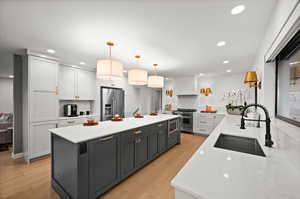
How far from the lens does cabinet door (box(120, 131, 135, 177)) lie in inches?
74.4

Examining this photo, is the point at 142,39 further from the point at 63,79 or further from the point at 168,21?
the point at 63,79

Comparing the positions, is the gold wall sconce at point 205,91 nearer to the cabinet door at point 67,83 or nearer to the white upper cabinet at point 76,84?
the white upper cabinet at point 76,84

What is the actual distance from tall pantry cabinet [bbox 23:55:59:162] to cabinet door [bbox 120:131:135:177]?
2.25 meters

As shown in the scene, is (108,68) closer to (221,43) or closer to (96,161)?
(96,161)

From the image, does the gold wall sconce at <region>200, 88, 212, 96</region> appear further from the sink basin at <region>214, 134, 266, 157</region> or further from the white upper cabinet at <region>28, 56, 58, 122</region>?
the white upper cabinet at <region>28, 56, 58, 122</region>

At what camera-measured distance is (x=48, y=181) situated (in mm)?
2016

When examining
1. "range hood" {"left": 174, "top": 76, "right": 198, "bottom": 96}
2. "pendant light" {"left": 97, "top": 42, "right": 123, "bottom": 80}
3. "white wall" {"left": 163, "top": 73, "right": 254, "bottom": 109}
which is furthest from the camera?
"range hood" {"left": 174, "top": 76, "right": 198, "bottom": 96}

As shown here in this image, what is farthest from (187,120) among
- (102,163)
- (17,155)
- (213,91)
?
(17,155)

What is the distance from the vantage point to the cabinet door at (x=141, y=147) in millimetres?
2158

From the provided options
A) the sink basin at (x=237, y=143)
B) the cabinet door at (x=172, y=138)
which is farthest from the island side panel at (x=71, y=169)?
the cabinet door at (x=172, y=138)

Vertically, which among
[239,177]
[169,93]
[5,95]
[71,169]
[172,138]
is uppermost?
[169,93]

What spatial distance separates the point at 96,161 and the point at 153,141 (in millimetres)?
1316

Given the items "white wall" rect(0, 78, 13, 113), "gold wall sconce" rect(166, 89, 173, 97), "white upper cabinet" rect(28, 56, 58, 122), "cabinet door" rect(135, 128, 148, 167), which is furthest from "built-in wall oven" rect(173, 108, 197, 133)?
"white wall" rect(0, 78, 13, 113)

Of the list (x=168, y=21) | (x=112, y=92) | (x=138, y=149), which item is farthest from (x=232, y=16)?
(x=112, y=92)
